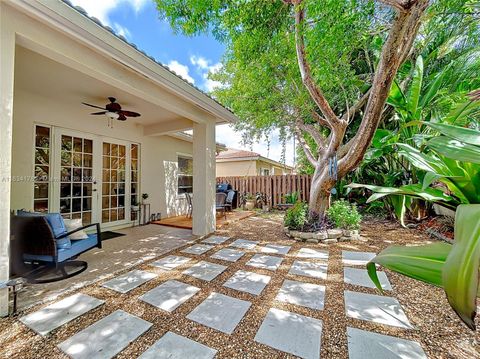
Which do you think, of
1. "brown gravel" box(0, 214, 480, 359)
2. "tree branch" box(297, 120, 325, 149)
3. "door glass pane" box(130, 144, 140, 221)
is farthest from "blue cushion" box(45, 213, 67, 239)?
"tree branch" box(297, 120, 325, 149)

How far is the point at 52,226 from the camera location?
2.75m

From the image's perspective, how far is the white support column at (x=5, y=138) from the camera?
194 centimetres

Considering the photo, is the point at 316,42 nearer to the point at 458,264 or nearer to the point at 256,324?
the point at 458,264

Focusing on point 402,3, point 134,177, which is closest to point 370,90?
point 402,3

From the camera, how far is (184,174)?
794 centimetres

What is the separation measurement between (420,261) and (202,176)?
13.9 ft

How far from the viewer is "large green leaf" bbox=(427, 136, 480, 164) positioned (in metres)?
1.08

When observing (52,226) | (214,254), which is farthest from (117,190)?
(214,254)

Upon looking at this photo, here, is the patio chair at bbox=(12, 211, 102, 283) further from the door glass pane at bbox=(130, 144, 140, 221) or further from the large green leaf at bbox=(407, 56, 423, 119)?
the large green leaf at bbox=(407, 56, 423, 119)

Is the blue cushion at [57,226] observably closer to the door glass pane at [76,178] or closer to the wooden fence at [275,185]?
the door glass pane at [76,178]

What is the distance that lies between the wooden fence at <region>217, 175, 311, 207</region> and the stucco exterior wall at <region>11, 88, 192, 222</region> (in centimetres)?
327

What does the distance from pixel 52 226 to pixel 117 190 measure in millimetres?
3012

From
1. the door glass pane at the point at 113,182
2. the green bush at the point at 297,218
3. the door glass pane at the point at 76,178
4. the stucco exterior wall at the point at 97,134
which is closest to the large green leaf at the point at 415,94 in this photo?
the green bush at the point at 297,218

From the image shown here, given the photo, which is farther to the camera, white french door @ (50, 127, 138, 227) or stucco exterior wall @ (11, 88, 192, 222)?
white french door @ (50, 127, 138, 227)
